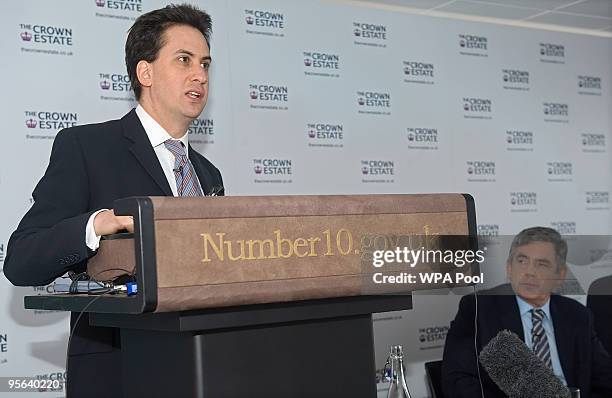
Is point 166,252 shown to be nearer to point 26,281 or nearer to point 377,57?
point 26,281

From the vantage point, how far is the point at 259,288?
1130 millimetres

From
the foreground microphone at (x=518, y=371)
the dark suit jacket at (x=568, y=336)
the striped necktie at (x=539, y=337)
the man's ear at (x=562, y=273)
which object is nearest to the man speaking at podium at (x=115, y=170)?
the foreground microphone at (x=518, y=371)

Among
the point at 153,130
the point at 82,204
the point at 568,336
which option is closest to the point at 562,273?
the point at 568,336

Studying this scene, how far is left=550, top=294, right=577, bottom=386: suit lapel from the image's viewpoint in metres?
2.34

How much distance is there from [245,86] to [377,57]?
0.84 meters

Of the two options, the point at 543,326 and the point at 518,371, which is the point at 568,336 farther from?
the point at 518,371

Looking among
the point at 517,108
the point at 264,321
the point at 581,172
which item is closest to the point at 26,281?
the point at 264,321

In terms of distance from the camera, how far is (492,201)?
4.82 meters

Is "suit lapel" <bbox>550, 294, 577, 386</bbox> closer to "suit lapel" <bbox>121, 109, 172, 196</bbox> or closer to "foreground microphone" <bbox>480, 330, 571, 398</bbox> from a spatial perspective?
"foreground microphone" <bbox>480, 330, 571, 398</bbox>

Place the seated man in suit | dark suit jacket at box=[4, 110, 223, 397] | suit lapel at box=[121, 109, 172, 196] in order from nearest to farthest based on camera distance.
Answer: dark suit jacket at box=[4, 110, 223, 397]
suit lapel at box=[121, 109, 172, 196]
the seated man in suit

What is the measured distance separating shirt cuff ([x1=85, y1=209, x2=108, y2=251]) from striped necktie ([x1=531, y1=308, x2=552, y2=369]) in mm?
1469

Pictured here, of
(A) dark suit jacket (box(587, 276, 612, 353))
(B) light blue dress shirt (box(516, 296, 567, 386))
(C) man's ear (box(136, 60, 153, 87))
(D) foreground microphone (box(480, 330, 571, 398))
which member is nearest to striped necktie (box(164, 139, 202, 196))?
(C) man's ear (box(136, 60, 153, 87))

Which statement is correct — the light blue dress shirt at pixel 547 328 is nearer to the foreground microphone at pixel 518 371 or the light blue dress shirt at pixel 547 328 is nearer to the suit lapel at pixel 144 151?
the foreground microphone at pixel 518 371

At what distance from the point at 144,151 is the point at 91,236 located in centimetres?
40
